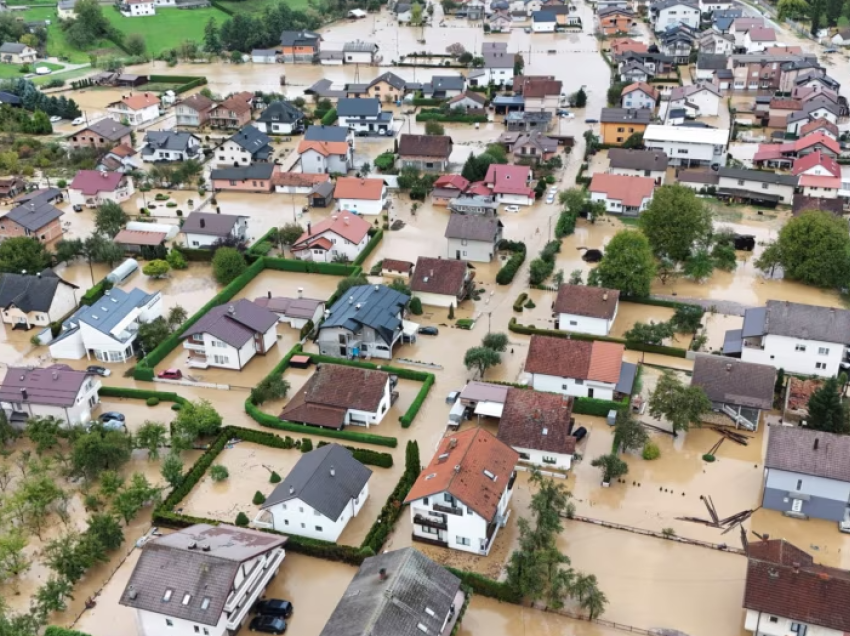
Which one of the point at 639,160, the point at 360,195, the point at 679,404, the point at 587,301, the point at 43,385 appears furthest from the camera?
the point at 639,160

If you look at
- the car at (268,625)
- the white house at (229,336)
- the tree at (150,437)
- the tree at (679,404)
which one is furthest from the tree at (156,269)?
the tree at (679,404)

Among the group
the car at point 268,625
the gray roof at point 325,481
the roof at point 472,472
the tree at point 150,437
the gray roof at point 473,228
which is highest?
the gray roof at point 473,228

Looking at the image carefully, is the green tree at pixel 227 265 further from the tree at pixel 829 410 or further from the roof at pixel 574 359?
the tree at pixel 829 410

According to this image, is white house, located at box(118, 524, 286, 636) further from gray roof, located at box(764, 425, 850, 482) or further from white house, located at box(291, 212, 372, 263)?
white house, located at box(291, 212, 372, 263)

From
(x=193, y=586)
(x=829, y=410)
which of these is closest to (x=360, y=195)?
(x=829, y=410)

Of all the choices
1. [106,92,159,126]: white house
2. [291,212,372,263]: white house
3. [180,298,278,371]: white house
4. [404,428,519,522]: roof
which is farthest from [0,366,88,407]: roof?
[106,92,159,126]: white house

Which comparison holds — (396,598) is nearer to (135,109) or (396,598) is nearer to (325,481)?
(325,481)

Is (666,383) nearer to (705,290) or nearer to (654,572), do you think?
(654,572)
